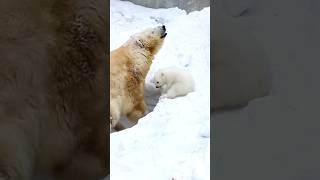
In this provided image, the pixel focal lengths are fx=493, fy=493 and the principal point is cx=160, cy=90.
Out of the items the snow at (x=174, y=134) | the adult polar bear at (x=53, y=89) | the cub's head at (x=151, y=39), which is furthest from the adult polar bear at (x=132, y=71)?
the adult polar bear at (x=53, y=89)

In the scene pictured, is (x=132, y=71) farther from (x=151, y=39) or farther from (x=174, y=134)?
(x=174, y=134)

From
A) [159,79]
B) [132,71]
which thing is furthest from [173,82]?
[132,71]

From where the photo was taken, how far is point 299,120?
22.1 inches

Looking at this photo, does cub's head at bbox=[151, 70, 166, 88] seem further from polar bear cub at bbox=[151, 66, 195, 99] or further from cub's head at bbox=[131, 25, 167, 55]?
cub's head at bbox=[131, 25, 167, 55]

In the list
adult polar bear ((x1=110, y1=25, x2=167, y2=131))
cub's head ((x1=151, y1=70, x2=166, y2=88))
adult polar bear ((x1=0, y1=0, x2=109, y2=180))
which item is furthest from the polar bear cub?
adult polar bear ((x1=0, y1=0, x2=109, y2=180))

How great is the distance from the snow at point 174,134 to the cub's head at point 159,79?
7.1 inches

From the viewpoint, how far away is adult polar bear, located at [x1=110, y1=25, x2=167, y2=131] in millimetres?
3559

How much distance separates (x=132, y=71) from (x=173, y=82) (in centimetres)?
32

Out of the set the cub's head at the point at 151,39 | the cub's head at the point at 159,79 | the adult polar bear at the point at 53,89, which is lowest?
the cub's head at the point at 159,79

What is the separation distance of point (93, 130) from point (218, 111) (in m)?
0.15

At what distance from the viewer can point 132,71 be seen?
12.0 feet

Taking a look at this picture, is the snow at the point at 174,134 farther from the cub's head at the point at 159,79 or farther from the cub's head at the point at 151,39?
the cub's head at the point at 151,39

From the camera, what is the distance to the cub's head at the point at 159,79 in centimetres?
372

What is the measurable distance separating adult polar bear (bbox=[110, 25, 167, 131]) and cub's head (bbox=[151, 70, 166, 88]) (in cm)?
8
